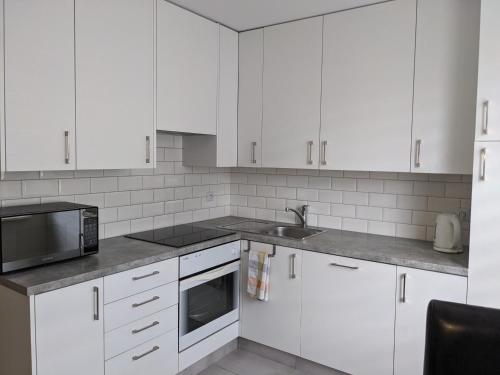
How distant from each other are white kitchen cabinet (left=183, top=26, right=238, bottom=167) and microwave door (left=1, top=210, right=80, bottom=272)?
3.92 feet

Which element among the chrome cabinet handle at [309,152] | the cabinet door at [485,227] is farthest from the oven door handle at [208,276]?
the cabinet door at [485,227]

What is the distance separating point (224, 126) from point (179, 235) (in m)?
0.89

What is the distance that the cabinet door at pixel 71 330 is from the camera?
5.73 ft

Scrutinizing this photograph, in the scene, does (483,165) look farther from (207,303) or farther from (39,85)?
(39,85)

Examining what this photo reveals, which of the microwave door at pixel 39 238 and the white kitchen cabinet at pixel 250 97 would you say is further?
the white kitchen cabinet at pixel 250 97

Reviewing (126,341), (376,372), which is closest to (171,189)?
(126,341)

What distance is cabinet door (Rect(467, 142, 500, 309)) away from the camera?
2008 millimetres

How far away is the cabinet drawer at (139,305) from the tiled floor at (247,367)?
706mm

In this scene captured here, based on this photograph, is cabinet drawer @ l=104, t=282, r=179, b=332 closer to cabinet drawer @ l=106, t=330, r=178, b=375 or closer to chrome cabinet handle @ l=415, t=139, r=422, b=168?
cabinet drawer @ l=106, t=330, r=178, b=375

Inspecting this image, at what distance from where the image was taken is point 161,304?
2299 mm

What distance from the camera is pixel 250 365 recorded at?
111 inches

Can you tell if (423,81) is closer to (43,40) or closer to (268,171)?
(268,171)

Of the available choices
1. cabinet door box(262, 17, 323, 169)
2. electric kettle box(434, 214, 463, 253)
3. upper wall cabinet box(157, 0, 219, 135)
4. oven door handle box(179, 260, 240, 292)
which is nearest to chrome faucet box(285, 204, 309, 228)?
cabinet door box(262, 17, 323, 169)

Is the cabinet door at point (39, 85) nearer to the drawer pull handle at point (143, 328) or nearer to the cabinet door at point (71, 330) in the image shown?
the cabinet door at point (71, 330)
